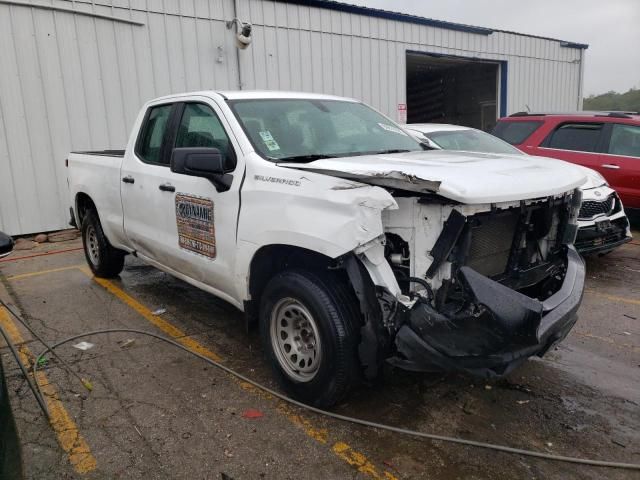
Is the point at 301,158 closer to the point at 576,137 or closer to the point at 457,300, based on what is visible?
the point at 457,300

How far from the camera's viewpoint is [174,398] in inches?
138

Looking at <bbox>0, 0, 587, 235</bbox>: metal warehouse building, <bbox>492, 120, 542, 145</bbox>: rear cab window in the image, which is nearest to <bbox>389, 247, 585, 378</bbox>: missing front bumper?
<bbox>492, 120, 542, 145</bbox>: rear cab window

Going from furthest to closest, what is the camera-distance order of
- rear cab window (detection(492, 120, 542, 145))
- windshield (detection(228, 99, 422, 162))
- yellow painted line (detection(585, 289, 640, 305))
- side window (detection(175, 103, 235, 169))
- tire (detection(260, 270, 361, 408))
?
1. rear cab window (detection(492, 120, 542, 145))
2. yellow painted line (detection(585, 289, 640, 305))
3. side window (detection(175, 103, 235, 169))
4. windshield (detection(228, 99, 422, 162))
5. tire (detection(260, 270, 361, 408))

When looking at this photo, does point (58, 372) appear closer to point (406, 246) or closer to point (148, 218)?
point (148, 218)

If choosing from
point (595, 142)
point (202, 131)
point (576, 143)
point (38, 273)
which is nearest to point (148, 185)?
point (202, 131)

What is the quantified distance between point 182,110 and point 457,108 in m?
17.8

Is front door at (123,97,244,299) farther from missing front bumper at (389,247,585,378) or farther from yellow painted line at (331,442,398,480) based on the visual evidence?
missing front bumper at (389,247,585,378)

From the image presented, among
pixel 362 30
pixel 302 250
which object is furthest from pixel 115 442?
pixel 362 30

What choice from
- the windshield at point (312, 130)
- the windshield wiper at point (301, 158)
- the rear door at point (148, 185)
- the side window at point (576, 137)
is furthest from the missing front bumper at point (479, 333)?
the side window at point (576, 137)

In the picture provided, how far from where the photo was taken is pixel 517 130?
904cm

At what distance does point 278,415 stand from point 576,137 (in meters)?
7.37

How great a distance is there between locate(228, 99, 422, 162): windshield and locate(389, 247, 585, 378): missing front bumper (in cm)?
141

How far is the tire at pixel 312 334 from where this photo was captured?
2.95 metres

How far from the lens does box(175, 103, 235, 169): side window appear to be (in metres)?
3.78
